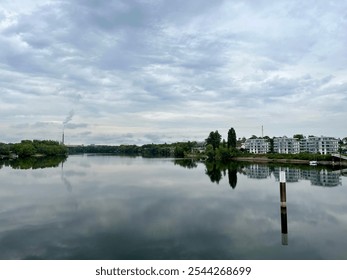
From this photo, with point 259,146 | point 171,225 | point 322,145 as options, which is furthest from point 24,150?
point 171,225

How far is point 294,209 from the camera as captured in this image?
811 inches

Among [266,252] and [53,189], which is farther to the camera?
[53,189]

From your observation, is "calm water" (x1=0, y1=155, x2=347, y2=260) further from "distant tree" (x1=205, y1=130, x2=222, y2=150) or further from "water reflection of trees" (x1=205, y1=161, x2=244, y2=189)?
"distant tree" (x1=205, y1=130, x2=222, y2=150)

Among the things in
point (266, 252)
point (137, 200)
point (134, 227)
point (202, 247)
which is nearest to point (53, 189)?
point (137, 200)

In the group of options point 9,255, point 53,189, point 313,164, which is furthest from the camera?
point 313,164

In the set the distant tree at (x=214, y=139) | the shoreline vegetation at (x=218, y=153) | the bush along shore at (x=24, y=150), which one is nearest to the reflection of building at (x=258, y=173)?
the shoreline vegetation at (x=218, y=153)

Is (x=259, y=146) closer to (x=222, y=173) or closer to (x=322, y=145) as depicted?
(x=322, y=145)

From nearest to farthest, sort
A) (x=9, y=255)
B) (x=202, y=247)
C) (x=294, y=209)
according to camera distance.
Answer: (x=9, y=255)
(x=202, y=247)
(x=294, y=209)

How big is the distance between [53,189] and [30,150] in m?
102

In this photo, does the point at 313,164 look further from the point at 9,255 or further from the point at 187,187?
the point at 9,255

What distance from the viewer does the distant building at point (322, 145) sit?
10075 centimetres

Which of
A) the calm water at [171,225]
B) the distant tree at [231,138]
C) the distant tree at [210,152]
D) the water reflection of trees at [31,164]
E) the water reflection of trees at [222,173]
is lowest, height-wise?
the calm water at [171,225]

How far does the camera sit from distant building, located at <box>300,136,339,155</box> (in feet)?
331

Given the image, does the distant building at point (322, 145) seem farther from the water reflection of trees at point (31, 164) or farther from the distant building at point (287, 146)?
the water reflection of trees at point (31, 164)
